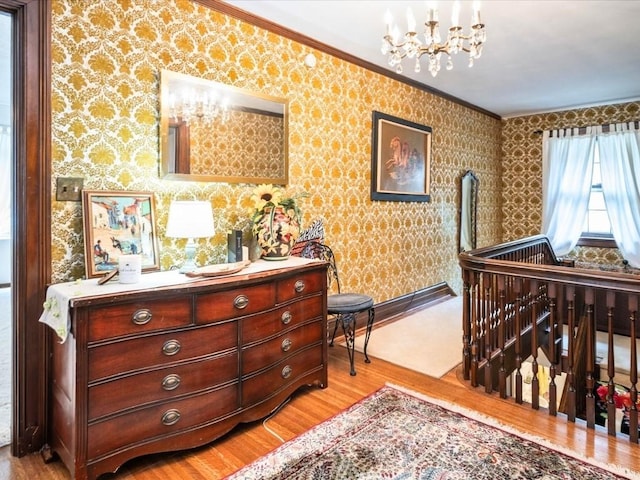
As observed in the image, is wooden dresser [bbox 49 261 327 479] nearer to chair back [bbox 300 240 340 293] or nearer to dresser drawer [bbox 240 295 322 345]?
dresser drawer [bbox 240 295 322 345]

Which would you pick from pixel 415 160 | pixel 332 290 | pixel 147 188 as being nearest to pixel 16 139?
pixel 147 188

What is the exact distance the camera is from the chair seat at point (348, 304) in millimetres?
2900

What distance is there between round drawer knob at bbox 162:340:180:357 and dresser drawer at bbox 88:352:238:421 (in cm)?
8

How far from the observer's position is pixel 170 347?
75.3 inches

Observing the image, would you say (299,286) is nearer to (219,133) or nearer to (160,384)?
(160,384)

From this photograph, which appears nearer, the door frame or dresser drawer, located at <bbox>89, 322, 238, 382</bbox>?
dresser drawer, located at <bbox>89, 322, 238, 382</bbox>

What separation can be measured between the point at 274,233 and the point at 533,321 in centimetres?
179

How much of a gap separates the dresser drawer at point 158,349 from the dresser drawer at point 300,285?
0.40 meters

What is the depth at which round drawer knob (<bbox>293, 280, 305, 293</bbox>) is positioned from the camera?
2510mm

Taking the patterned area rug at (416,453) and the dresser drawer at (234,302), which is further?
the dresser drawer at (234,302)

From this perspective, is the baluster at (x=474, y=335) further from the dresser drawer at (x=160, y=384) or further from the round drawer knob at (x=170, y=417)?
the round drawer knob at (x=170, y=417)

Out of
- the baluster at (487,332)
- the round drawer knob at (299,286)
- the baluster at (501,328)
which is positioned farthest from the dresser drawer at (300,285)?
the baluster at (501,328)

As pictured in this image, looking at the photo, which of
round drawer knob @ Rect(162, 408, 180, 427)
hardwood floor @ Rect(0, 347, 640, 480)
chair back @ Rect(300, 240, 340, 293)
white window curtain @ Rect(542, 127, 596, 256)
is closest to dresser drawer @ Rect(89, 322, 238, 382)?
round drawer knob @ Rect(162, 408, 180, 427)

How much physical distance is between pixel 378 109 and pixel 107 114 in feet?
8.94
